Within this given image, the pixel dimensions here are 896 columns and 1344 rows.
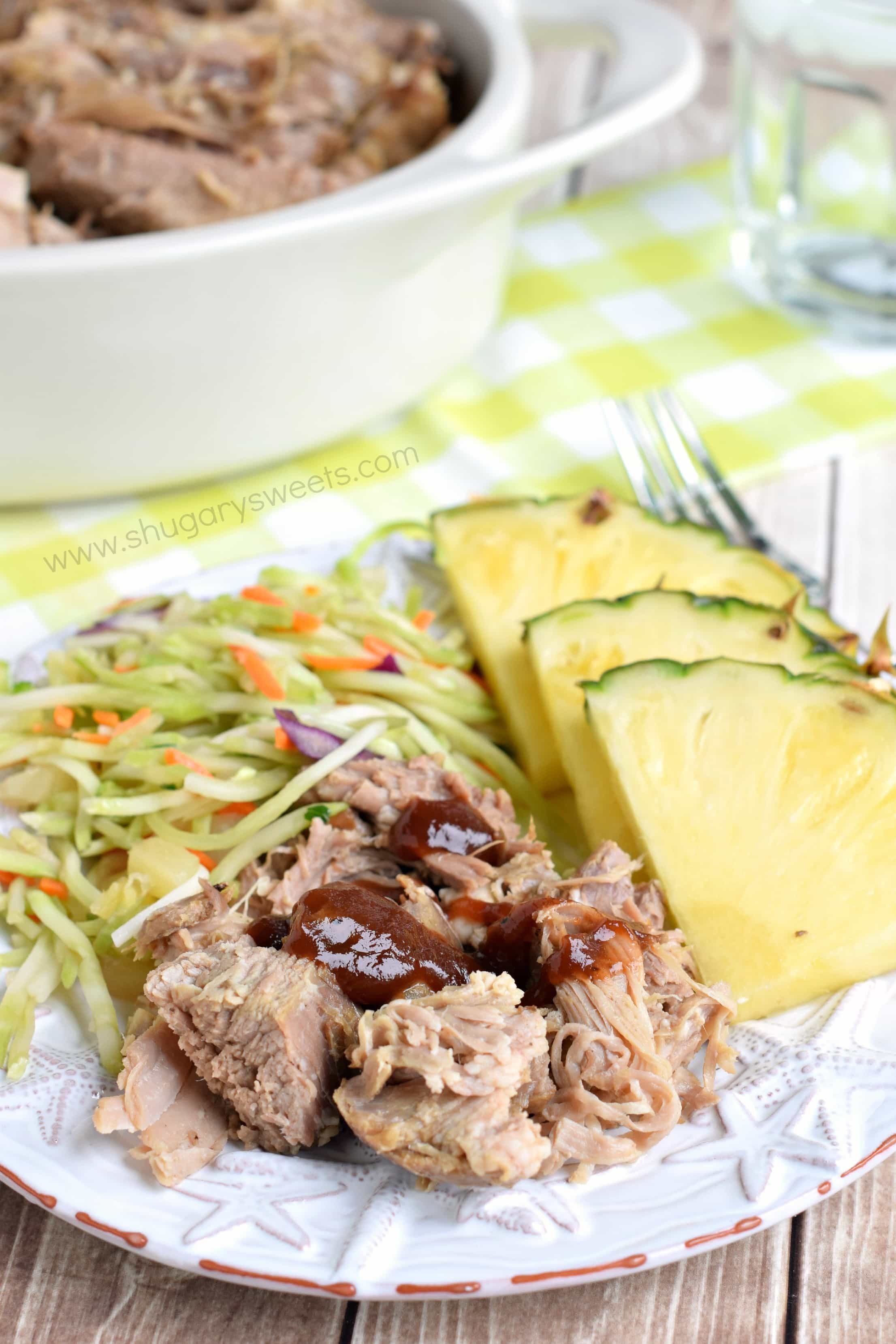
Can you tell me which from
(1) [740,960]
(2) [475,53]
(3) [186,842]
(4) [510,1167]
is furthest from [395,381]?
(4) [510,1167]

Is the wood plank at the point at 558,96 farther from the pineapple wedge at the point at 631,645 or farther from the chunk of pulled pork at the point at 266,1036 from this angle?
the chunk of pulled pork at the point at 266,1036

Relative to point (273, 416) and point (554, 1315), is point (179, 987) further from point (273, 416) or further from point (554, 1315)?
point (273, 416)

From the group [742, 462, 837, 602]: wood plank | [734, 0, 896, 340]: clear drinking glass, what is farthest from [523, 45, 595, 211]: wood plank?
[742, 462, 837, 602]: wood plank

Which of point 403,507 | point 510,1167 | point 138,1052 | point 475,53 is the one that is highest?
point 475,53

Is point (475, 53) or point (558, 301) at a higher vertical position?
point (475, 53)

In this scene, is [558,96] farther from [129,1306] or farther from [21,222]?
[129,1306]

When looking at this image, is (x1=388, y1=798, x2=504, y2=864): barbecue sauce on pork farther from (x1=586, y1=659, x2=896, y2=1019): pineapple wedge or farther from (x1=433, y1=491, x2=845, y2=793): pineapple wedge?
(x1=433, y1=491, x2=845, y2=793): pineapple wedge
